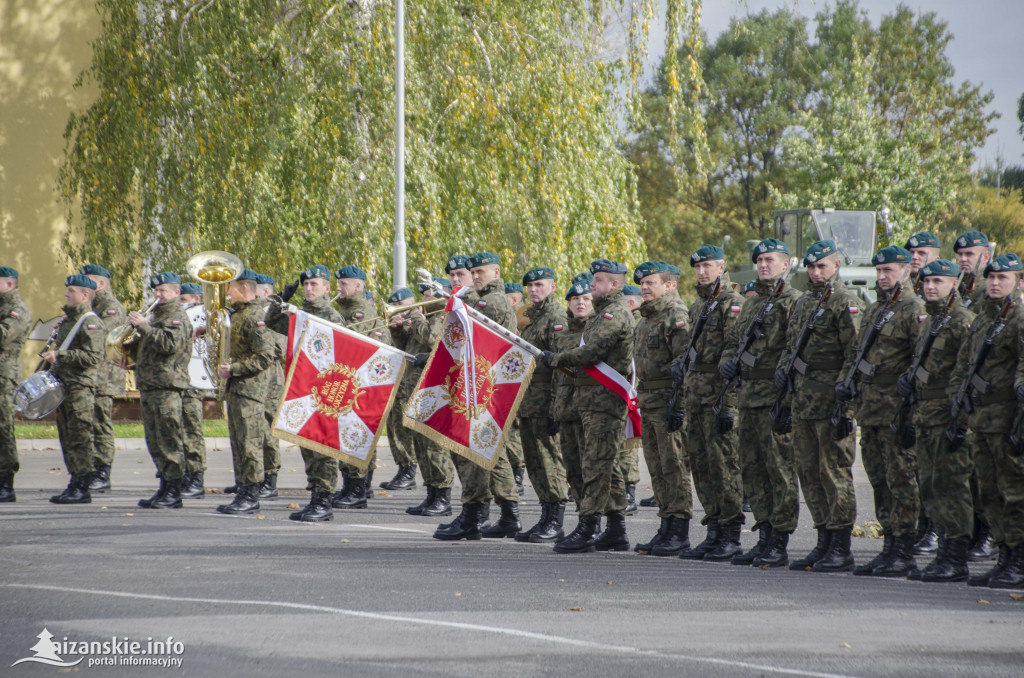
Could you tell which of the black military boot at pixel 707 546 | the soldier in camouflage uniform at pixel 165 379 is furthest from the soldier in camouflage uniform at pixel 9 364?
the black military boot at pixel 707 546

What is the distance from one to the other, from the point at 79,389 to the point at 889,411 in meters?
7.35

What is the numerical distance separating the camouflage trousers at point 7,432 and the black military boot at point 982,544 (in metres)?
8.37

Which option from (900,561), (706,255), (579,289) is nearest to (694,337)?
(706,255)

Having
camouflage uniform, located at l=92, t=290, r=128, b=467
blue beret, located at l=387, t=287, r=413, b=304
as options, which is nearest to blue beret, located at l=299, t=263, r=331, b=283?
blue beret, located at l=387, t=287, r=413, b=304

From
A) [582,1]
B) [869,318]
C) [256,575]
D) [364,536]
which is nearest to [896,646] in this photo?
[869,318]

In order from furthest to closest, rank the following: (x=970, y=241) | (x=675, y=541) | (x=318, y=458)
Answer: (x=318, y=458)
(x=970, y=241)
(x=675, y=541)

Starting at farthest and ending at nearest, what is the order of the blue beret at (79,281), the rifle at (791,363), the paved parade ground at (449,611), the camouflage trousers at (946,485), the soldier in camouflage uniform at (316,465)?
the blue beret at (79,281) < the soldier in camouflage uniform at (316,465) < the rifle at (791,363) < the camouflage trousers at (946,485) < the paved parade ground at (449,611)

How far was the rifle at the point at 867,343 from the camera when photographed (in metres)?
7.92

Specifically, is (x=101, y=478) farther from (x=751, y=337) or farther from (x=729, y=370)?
(x=751, y=337)

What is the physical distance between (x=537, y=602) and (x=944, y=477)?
2.81 meters

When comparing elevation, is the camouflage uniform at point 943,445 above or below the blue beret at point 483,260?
below

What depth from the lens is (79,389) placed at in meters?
11.5

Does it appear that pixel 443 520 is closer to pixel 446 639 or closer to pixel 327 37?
pixel 446 639

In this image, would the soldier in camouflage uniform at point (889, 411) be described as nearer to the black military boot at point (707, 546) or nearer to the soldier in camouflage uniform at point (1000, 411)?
the soldier in camouflage uniform at point (1000, 411)
